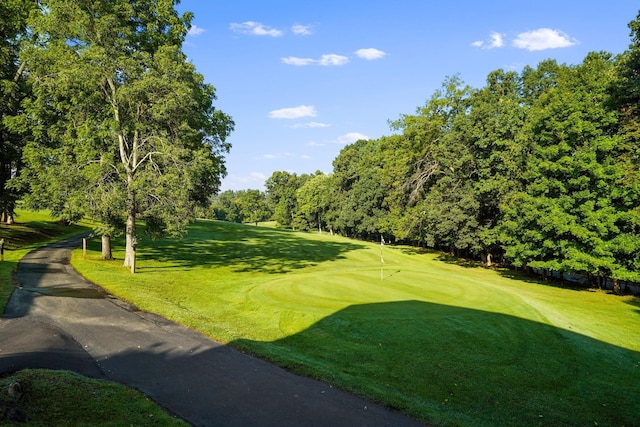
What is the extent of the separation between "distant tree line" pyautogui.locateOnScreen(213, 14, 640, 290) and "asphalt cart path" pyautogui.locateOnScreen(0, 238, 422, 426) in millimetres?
23561

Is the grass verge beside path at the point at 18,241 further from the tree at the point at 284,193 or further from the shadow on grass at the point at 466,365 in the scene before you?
the tree at the point at 284,193

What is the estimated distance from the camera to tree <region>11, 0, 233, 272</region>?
2022 cm

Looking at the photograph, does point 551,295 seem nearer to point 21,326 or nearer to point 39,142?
point 21,326

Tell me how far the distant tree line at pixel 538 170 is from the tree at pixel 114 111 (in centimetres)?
2374

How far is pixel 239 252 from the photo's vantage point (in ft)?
120

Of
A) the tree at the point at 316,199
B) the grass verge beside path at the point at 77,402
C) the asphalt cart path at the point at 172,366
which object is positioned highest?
the tree at the point at 316,199

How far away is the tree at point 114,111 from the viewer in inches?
796

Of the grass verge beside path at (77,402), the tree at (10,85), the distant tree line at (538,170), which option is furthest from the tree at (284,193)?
the grass verge beside path at (77,402)

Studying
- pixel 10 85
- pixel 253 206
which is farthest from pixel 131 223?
pixel 253 206

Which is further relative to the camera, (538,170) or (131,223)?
(538,170)

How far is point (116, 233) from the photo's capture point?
22.2 m

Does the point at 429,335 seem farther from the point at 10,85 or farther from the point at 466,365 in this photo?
the point at 10,85

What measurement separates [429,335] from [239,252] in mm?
26605

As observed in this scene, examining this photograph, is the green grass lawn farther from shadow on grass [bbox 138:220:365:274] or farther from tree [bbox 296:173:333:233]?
tree [bbox 296:173:333:233]
